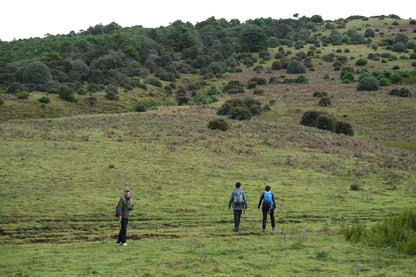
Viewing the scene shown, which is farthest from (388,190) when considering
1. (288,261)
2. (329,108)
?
(329,108)

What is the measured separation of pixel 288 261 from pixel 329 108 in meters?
55.7

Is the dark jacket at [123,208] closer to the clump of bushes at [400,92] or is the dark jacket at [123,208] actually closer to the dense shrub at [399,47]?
the clump of bushes at [400,92]

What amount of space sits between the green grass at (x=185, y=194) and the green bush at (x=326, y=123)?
3.59 meters

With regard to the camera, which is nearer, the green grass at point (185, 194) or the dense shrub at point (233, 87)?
the green grass at point (185, 194)

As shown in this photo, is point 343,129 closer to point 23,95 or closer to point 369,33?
point 23,95

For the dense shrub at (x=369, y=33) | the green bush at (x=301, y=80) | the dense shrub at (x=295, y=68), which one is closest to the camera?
the green bush at (x=301, y=80)

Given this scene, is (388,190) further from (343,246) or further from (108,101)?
(108,101)

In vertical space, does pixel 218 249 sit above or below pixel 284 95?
below

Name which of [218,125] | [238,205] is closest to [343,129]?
[218,125]

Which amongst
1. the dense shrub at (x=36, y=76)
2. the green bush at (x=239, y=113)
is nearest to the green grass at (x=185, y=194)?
the green bush at (x=239, y=113)

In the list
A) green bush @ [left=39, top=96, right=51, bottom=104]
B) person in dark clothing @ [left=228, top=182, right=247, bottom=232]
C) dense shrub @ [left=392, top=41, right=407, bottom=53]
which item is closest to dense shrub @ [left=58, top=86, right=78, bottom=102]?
green bush @ [left=39, top=96, right=51, bottom=104]

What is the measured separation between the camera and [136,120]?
48125 mm

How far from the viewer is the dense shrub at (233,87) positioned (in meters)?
81.2

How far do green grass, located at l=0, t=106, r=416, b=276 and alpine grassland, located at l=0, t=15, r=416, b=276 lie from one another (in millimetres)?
95
